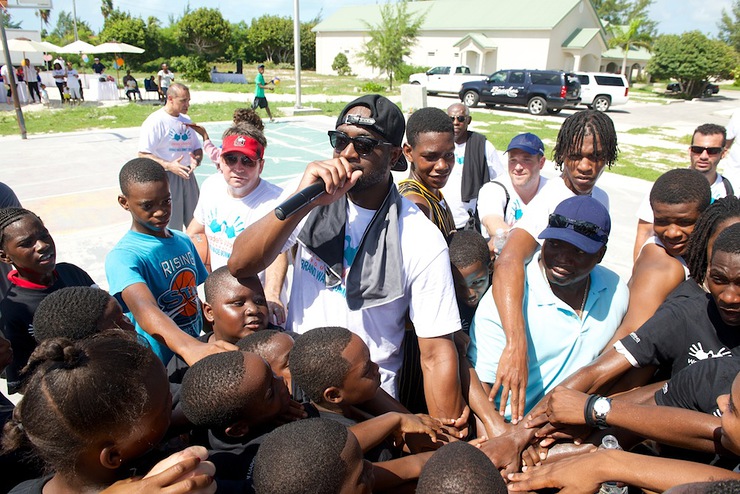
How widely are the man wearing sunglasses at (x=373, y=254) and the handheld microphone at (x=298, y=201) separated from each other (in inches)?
1.2

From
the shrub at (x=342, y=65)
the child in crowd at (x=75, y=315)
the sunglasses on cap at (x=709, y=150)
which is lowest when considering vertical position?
the child in crowd at (x=75, y=315)

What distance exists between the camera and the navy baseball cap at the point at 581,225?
2.18 meters

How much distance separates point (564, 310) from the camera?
2279 millimetres

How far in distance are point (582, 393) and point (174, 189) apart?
501cm

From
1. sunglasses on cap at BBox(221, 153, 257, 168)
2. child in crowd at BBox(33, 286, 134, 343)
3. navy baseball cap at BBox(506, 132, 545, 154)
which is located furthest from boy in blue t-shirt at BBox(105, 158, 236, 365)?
navy baseball cap at BBox(506, 132, 545, 154)

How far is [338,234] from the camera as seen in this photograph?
7.20 ft

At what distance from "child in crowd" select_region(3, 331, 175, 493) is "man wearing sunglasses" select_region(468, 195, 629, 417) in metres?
1.50

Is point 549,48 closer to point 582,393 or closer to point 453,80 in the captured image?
point 453,80

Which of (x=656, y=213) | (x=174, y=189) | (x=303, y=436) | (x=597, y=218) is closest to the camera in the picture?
(x=303, y=436)

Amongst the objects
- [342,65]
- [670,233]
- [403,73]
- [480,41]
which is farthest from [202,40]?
[670,233]

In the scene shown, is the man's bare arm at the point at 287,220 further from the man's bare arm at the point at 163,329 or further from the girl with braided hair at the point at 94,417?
the girl with braided hair at the point at 94,417

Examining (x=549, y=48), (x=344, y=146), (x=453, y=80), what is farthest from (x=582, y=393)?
(x=549, y=48)

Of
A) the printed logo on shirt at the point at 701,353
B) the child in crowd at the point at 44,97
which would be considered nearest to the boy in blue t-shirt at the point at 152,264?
the printed logo on shirt at the point at 701,353

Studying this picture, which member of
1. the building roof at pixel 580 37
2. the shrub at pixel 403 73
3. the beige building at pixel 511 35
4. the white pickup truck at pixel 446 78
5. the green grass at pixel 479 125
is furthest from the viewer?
the shrub at pixel 403 73
